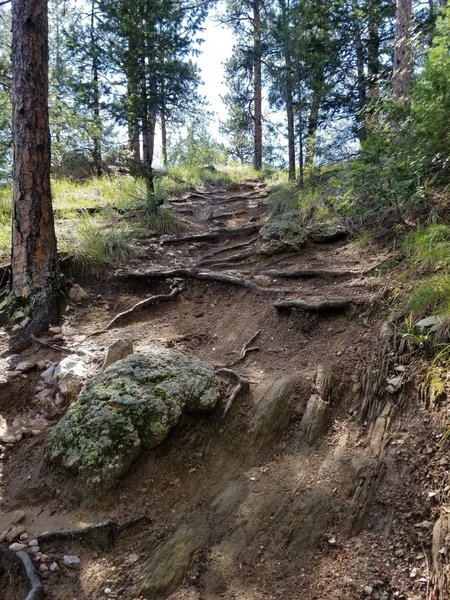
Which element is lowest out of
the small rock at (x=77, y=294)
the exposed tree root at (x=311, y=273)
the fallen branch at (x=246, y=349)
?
the fallen branch at (x=246, y=349)

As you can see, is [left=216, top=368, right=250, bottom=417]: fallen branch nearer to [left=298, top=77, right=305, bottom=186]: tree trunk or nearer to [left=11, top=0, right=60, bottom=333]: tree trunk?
[left=11, top=0, right=60, bottom=333]: tree trunk

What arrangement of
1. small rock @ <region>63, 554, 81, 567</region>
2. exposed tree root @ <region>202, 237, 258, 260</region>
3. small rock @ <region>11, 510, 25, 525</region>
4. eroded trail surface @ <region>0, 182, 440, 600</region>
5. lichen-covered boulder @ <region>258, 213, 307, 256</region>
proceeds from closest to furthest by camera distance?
eroded trail surface @ <region>0, 182, 440, 600</region> < small rock @ <region>63, 554, 81, 567</region> < small rock @ <region>11, 510, 25, 525</region> < lichen-covered boulder @ <region>258, 213, 307, 256</region> < exposed tree root @ <region>202, 237, 258, 260</region>

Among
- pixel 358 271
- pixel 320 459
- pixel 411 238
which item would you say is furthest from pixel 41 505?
pixel 411 238

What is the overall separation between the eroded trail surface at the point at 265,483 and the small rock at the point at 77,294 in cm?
92

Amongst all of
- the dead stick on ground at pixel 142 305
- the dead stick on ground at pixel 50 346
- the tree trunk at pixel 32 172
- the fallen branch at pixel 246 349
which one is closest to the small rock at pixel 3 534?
the dead stick on ground at pixel 50 346

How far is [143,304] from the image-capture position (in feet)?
18.7

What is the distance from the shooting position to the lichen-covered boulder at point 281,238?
6.57 metres

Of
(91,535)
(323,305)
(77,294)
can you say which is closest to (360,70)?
(323,305)

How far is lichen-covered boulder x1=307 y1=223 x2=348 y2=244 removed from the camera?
638cm

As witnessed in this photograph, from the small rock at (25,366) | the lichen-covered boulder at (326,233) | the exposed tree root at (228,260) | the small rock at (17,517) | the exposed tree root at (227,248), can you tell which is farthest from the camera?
the exposed tree root at (227,248)

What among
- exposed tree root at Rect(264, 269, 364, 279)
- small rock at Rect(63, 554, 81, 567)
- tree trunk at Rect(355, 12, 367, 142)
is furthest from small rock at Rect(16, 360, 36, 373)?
tree trunk at Rect(355, 12, 367, 142)

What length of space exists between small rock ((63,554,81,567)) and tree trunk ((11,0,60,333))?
311 centimetres

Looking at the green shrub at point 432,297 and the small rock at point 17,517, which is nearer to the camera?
the small rock at point 17,517

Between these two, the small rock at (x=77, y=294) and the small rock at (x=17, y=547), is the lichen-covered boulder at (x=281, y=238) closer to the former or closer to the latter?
the small rock at (x=77, y=294)
